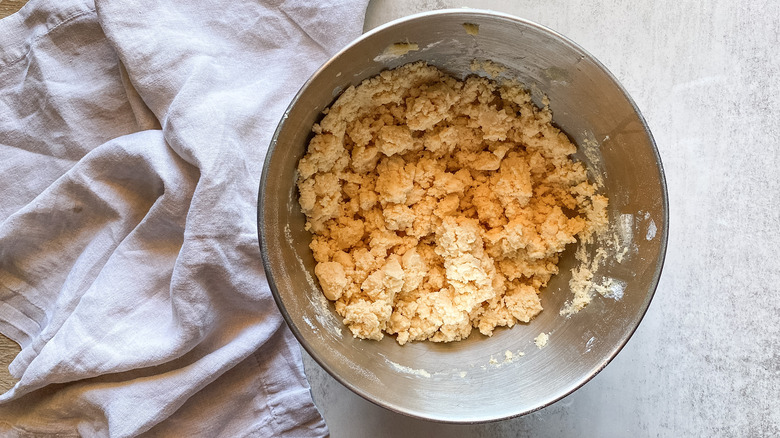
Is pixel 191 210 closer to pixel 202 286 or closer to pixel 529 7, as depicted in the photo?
pixel 202 286

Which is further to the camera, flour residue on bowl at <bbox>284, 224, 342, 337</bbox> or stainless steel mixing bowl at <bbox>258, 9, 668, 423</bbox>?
flour residue on bowl at <bbox>284, 224, 342, 337</bbox>

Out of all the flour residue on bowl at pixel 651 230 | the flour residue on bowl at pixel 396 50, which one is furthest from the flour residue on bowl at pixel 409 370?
the flour residue on bowl at pixel 396 50

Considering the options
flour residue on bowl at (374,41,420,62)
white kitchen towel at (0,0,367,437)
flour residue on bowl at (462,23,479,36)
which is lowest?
white kitchen towel at (0,0,367,437)

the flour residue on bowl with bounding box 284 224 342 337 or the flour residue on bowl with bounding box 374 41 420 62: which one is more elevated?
the flour residue on bowl with bounding box 374 41 420 62

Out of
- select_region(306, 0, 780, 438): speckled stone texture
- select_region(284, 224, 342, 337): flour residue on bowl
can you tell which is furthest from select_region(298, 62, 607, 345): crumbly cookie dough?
select_region(306, 0, 780, 438): speckled stone texture

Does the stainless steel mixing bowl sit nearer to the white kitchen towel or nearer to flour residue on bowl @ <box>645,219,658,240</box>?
flour residue on bowl @ <box>645,219,658,240</box>

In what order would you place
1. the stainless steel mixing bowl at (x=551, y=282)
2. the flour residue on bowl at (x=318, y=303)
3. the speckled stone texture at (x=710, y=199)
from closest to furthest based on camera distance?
the stainless steel mixing bowl at (x=551, y=282) → the flour residue on bowl at (x=318, y=303) → the speckled stone texture at (x=710, y=199)

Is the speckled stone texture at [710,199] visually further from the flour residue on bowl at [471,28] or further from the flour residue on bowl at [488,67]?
the flour residue on bowl at [471,28]
